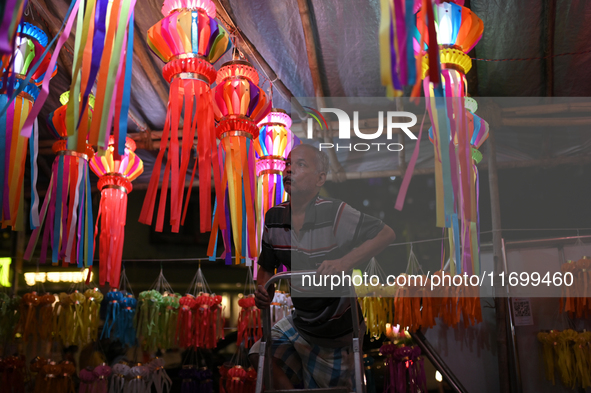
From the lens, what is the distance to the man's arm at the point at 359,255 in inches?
59.9

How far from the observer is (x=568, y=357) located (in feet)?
12.6

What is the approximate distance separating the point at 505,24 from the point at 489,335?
2.68 m

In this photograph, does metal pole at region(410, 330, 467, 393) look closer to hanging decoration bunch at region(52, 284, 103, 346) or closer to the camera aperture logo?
the camera aperture logo

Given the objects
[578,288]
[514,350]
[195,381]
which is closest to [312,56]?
[578,288]

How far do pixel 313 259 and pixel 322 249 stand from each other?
0.05 meters

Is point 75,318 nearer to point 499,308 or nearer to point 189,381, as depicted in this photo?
point 189,381

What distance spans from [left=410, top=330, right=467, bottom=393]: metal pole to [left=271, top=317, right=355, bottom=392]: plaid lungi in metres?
2.50

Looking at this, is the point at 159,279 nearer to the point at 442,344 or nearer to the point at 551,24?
the point at 442,344

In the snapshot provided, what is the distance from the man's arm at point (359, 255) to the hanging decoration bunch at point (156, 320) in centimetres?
299

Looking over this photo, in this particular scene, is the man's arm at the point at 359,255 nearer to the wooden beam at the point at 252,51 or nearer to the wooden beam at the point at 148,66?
the wooden beam at the point at 252,51

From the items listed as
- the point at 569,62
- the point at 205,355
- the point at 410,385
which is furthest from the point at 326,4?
the point at 205,355

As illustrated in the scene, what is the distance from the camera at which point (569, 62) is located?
132 inches

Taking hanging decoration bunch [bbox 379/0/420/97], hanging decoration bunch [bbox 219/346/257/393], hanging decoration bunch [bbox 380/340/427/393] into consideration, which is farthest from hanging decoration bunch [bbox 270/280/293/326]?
hanging decoration bunch [bbox 379/0/420/97]

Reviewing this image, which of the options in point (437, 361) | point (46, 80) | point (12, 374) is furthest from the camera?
point (437, 361)
